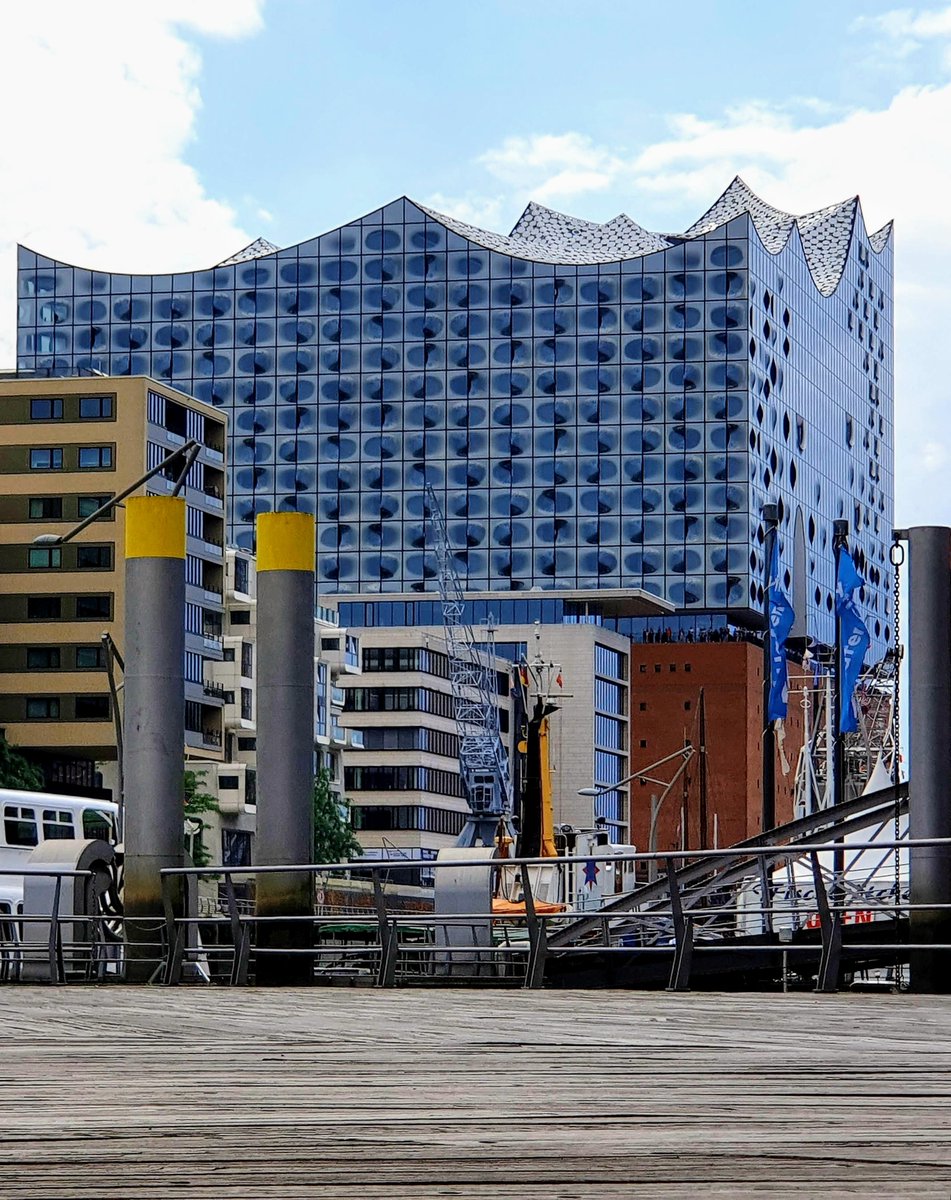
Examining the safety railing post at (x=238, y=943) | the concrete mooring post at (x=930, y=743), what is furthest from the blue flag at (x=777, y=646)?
the safety railing post at (x=238, y=943)

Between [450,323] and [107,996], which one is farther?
[450,323]

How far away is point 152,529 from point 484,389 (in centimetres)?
12972

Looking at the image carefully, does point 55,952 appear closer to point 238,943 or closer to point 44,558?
point 238,943

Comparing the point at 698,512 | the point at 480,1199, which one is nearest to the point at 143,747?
the point at 480,1199

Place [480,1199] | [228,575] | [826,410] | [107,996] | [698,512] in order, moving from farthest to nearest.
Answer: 1. [826,410]
2. [698,512]
3. [228,575]
4. [107,996]
5. [480,1199]

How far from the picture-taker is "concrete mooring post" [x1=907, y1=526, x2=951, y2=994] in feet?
67.6

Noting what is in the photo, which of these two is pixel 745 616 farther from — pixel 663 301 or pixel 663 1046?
pixel 663 1046

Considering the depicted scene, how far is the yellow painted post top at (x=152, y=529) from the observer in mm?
24156

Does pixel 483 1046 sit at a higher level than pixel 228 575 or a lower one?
lower

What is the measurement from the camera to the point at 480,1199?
15.1 ft

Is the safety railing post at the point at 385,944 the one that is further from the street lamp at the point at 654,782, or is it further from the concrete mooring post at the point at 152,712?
the street lamp at the point at 654,782

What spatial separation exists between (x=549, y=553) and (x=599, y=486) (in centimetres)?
572

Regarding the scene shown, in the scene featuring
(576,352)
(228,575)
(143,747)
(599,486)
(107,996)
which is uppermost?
(576,352)

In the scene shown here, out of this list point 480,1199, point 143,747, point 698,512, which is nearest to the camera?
point 480,1199
